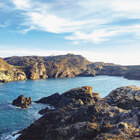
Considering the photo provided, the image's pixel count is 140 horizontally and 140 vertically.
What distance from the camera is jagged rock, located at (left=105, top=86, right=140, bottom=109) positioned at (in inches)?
656

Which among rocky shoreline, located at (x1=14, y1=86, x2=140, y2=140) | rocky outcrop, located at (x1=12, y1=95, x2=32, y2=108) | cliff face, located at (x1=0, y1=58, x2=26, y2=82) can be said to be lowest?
rocky outcrop, located at (x1=12, y1=95, x2=32, y2=108)

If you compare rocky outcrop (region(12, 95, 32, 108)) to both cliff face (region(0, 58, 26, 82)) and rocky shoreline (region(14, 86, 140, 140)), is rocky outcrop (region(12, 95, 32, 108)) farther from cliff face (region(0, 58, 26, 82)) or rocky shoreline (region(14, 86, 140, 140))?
cliff face (region(0, 58, 26, 82))

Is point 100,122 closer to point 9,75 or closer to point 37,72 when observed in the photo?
point 9,75

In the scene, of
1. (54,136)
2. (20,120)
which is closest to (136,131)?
(54,136)

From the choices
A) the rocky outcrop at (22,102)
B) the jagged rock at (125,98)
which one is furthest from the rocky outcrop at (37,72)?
the jagged rock at (125,98)

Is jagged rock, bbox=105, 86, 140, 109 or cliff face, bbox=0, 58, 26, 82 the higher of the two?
jagged rock, bbox=105, 86, 140, 109

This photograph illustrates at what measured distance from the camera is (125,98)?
17344 millimetres

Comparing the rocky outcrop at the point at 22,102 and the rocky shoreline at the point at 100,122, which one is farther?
the rocky outcrop at the point at 22,102

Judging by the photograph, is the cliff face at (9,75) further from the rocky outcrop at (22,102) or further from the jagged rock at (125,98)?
the jagged rock at (125,98)

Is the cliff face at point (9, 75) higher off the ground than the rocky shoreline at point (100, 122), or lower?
lower

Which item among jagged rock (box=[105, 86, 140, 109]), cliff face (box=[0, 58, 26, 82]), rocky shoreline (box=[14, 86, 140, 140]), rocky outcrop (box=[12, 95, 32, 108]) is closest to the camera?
rocky shoreline (box=[14, 86, 140, 140])

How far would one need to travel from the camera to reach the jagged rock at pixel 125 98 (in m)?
16.7

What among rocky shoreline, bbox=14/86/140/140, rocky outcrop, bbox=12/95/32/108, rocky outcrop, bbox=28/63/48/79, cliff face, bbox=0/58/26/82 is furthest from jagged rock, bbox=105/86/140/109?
rocky outcrop, bbox=28/63/48/79

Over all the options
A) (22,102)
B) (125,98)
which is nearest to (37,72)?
(22,102)
